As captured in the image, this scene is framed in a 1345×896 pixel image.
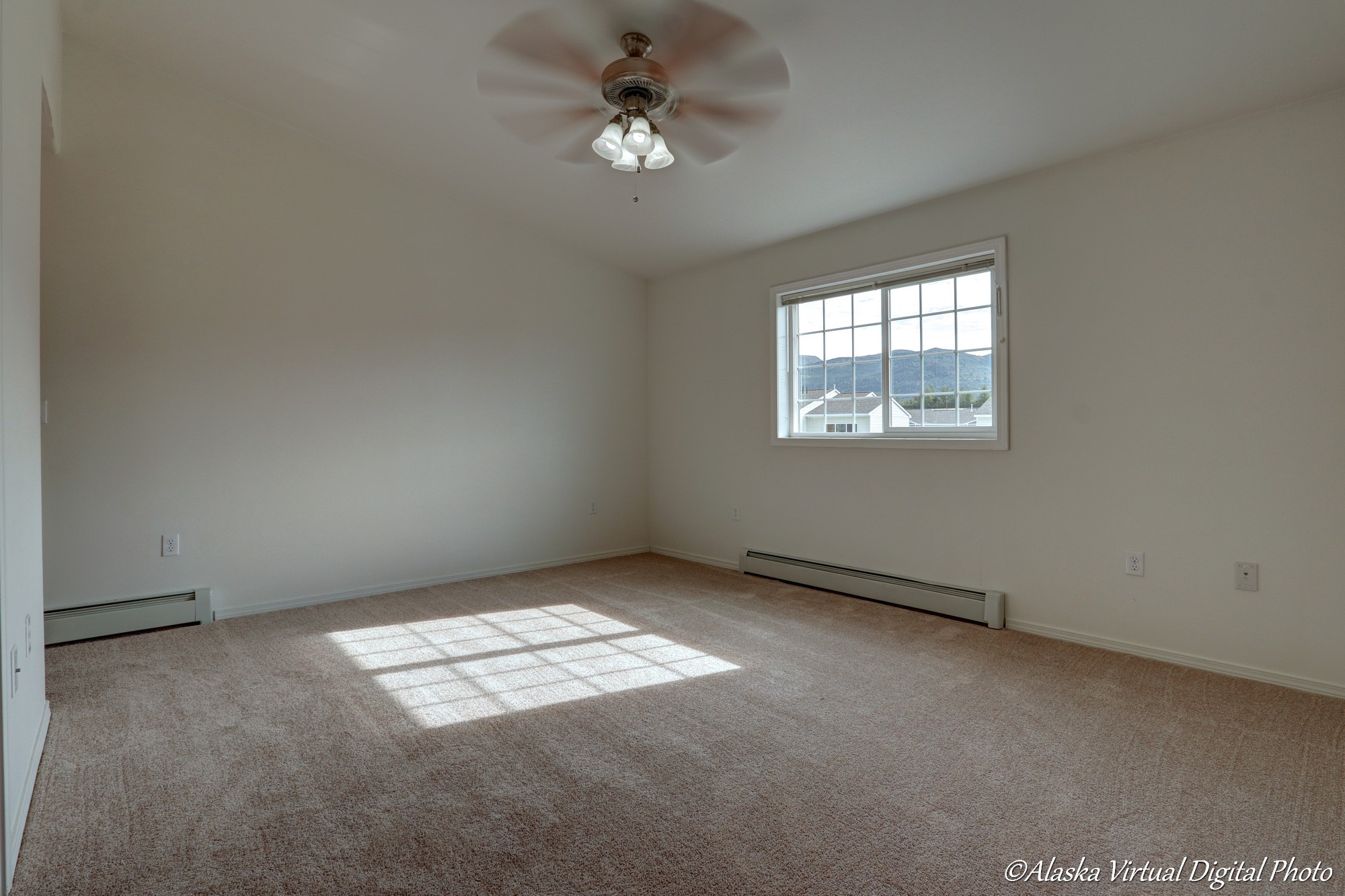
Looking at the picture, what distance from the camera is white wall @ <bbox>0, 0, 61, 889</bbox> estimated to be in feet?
5.73

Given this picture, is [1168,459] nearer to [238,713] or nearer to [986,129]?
[986,129]

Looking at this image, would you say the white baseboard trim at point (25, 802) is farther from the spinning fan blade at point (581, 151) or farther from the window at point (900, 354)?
the window at point (900, 354)

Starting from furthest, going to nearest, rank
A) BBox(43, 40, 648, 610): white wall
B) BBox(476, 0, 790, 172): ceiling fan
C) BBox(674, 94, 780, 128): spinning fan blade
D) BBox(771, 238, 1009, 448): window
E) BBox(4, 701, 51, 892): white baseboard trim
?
BBox(771, 238, 1009, 448): window, BBox(43, 40, 648, 610): white wall, BBox(674, 94, 780, 128): spinning fan blade, BBox(476, 0, 790, 172): ceiling fan, BBox(4, 701, 51, 892): white baseboard trim

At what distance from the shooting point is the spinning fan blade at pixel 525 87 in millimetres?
3232

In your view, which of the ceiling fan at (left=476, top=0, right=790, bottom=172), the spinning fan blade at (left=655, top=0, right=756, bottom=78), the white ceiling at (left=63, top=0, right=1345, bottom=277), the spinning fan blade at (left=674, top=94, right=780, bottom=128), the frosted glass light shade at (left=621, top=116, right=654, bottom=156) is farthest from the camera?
the spinning fan blade at (left=674, top=94, right=780, bottom=128)

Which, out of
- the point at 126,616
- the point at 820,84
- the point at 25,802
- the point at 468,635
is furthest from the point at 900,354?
the point at 126,616

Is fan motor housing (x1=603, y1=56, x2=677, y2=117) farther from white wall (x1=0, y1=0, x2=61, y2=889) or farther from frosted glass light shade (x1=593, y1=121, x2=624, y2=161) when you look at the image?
white wall (x1=0, y1=0, x2=61, y2=889)

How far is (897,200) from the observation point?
13.0 feet

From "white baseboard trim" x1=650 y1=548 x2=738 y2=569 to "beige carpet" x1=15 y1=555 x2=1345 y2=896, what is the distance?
175 cm

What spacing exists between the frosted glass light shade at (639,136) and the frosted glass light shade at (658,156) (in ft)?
0.16

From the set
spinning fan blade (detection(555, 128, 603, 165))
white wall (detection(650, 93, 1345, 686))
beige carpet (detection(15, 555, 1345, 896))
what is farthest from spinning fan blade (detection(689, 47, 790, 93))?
beige carpet (detection(15, 555, 1345, 896))

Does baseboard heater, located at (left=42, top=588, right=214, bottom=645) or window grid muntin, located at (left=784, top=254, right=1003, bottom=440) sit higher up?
window grid muntin, located at (left=784, top=254, right=1003, bottom=440)

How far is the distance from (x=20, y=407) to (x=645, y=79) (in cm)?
254

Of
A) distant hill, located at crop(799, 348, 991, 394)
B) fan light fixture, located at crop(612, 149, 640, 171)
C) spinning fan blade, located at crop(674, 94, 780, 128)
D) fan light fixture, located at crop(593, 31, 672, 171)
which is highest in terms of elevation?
spinning fan blade, located at crop(674, 94, 780, 128)
